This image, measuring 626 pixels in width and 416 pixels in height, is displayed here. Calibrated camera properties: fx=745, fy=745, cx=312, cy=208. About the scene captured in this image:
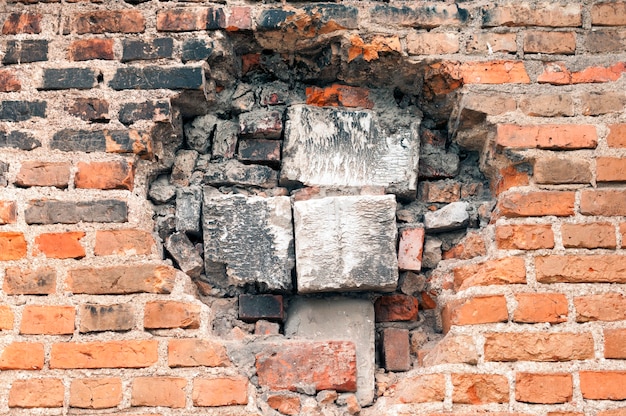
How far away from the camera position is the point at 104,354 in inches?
72.7

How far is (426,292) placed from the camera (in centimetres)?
208

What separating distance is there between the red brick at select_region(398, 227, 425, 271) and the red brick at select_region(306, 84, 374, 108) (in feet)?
1.32

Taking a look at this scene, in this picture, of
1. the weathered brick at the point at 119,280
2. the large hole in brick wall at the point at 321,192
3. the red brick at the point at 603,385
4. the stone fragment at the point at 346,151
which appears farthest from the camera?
the stone fragment at the point at 346,151

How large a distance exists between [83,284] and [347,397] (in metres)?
0.74

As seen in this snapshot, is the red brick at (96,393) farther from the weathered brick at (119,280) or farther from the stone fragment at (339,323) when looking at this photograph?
the stone fragment at (339,323)

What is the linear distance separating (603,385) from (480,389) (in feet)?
0.97

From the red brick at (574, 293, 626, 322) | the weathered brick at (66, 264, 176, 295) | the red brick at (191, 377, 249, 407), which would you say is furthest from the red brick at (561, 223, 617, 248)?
the weathered brick at (66, 264, 176, 295)

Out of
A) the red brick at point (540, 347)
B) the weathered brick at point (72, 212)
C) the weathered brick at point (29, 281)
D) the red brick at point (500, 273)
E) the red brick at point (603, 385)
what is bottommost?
the red brick at point (603, 385)

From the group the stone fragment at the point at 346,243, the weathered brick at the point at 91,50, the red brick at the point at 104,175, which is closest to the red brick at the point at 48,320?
the red brick at the point at 104,175

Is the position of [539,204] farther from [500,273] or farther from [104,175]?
[104,175]

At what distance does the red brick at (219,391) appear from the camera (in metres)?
1.82

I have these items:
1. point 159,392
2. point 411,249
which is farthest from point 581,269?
point 159,392

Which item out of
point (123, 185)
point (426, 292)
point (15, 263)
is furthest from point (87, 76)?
point (426, 292)

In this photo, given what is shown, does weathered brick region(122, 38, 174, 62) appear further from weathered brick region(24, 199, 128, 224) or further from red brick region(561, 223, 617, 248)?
red brick region(561, 223, 617, 248)
